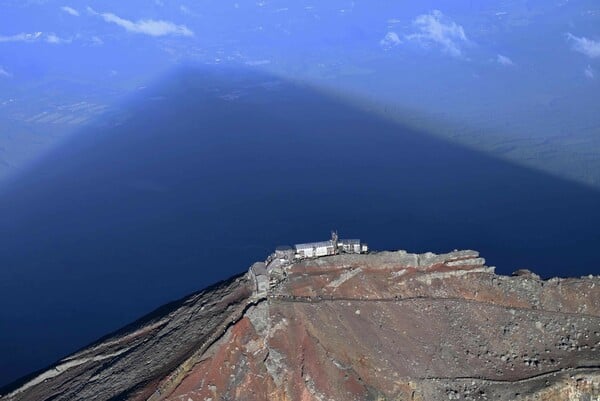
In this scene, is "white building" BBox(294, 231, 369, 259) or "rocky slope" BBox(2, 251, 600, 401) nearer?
"rocky slope" BBox(2, 251, 600, 401)

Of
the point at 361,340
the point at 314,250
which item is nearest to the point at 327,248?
the point at 314,250

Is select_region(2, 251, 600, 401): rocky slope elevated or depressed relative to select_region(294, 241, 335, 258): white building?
depressed

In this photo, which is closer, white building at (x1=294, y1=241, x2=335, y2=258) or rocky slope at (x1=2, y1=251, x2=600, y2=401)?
rocky slope at (x1=2, y1=251, x2=600, y2=401)

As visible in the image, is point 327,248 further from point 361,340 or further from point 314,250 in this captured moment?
point 361,340

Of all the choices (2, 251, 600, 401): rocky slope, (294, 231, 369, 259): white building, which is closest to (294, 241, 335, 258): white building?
(294, 231, 369, 259): white building

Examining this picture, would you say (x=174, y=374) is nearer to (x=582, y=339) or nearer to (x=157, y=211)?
(x=582, y=339)

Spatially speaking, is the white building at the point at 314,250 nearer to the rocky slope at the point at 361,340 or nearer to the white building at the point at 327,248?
the white building at the point at 327,248

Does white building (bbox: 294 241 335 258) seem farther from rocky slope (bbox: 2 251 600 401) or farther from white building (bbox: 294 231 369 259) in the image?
rocky slope (bbox: 2 251 600 401)

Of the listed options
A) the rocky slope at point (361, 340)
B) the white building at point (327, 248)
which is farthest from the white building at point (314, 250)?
the rocky slope at point (361, 340)

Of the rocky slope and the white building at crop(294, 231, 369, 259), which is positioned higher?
the white building at crop(294, 231, 369, 259)
